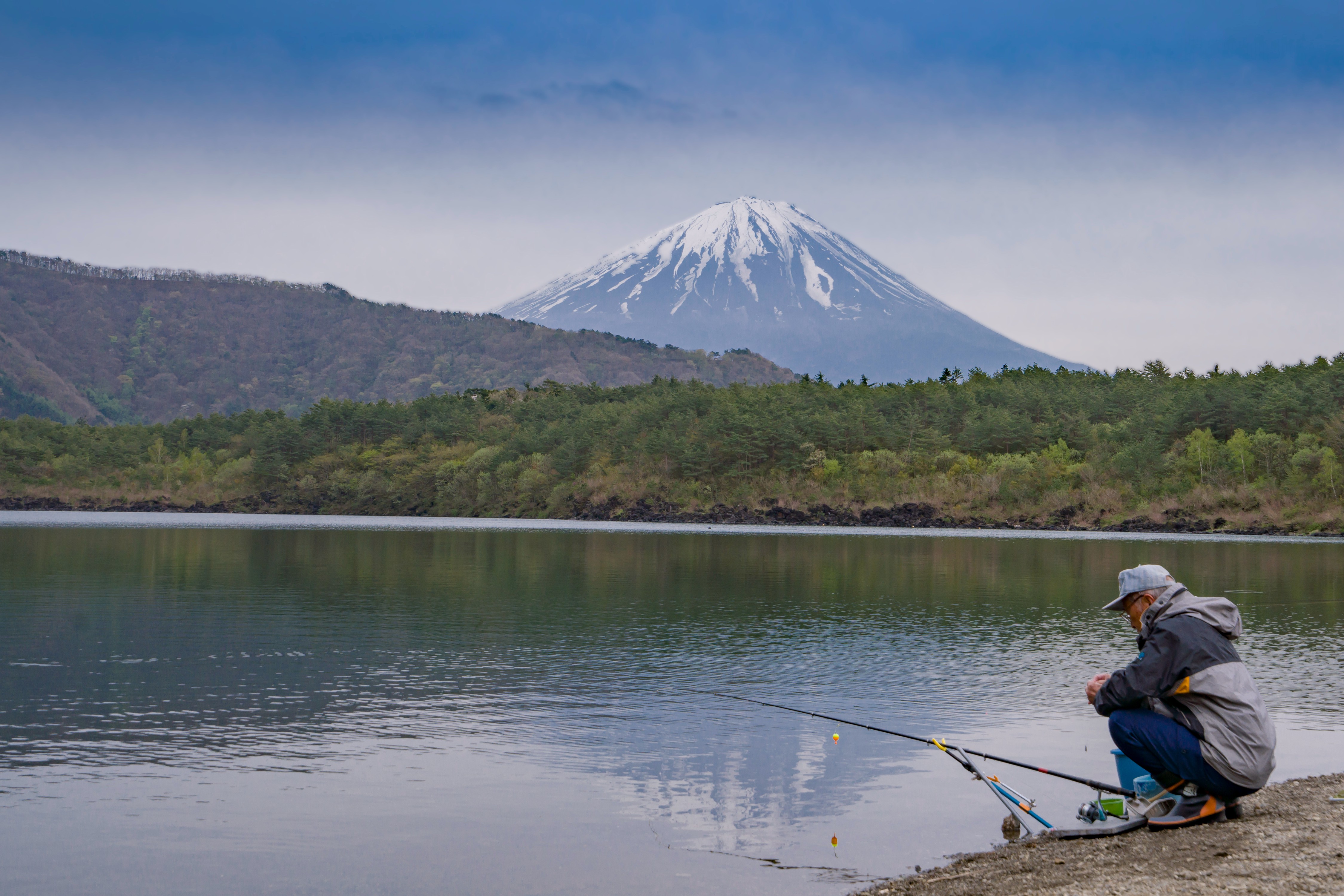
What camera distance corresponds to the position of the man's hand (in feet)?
24.3

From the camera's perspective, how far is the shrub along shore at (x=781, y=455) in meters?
83.9

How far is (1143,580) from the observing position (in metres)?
7.18

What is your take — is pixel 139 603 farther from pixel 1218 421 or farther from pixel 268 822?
pixel 1218 421

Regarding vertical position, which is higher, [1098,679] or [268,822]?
[1098,679]

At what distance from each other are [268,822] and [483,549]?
A: 39329 mm

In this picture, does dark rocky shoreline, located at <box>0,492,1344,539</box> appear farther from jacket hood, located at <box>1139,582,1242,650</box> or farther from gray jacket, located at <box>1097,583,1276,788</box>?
jacket hood, located at <box>1139,582,1242,650</box>

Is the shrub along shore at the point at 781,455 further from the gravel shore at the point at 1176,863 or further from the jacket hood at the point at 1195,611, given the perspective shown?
the jacket hood at the point at 1195,611

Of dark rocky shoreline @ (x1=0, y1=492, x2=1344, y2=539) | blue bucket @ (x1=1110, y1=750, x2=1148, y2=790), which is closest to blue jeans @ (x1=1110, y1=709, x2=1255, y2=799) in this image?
blue bucket @ (x1=1110, y1=750, x2=1148, y2=790)

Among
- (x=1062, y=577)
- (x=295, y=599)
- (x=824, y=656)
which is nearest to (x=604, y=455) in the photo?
(x=1062, y=577)

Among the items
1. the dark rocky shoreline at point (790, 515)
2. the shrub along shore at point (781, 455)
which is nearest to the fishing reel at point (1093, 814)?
the dark rocky shoreline at point (790, 515)

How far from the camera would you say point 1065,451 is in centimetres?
9531

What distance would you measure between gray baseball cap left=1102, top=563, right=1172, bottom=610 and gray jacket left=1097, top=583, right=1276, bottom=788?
0.08 metres

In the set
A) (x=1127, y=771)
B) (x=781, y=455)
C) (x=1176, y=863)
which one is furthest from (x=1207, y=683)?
(x=781, y=455)

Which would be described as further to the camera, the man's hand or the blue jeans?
the man's hand
